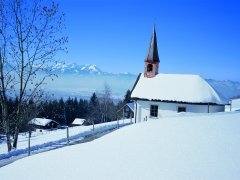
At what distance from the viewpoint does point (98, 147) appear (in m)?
8.73

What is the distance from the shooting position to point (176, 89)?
2458cm

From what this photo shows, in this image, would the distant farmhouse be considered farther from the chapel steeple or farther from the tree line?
the tree line

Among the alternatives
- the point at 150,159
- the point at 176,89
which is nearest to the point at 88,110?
the point at 176,89

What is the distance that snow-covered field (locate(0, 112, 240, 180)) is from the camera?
596cm

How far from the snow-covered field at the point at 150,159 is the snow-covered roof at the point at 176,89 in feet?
44.9

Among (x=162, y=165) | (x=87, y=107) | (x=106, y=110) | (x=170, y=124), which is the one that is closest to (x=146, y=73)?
(x=170, y=124)

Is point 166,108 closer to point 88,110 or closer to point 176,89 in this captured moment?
point 176,89

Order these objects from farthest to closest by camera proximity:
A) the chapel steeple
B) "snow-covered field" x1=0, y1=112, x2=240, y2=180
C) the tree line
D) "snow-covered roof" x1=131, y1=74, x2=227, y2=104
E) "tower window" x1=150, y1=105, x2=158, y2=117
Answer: the tree line
the chapel steeple
"tower window" x1=150, y1=105, x2=158, y2=117
"snow-covered roof" x1=131, y1=74, x2=227, y2=104
"snow-covered field" x1=0, y1=112, x2=240, y2=180

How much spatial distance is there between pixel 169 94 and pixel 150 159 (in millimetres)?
17739

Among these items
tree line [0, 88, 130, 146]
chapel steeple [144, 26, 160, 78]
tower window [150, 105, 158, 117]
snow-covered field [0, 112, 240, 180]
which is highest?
chapel steeple [144, 26, 160, 78]

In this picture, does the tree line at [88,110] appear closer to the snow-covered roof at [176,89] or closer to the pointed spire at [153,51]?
the pointed spire at [153,51]

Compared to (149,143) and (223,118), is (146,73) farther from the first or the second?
(149,143)

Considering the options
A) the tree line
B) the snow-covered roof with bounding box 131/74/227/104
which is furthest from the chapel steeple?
the tree line

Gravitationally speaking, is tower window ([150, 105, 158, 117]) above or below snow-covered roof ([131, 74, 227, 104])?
below
